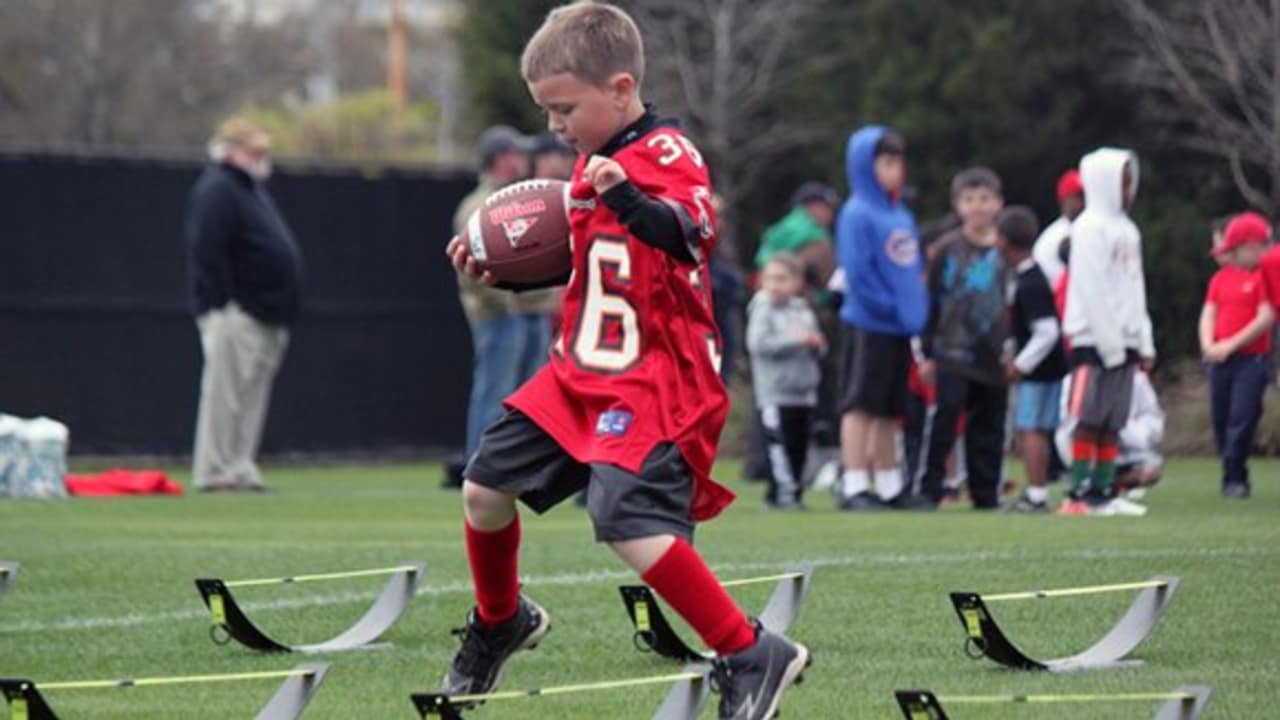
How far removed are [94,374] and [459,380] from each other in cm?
363

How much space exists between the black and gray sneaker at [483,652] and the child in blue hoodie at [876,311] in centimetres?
814

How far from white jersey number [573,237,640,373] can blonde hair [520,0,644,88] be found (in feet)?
1.44

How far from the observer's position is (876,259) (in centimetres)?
1523

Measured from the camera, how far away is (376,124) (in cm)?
6366

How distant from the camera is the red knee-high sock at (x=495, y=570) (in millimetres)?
7043

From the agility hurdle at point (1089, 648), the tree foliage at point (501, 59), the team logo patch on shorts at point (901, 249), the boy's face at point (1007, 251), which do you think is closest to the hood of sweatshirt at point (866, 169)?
the team logo patch on shorts at point (901, 249)

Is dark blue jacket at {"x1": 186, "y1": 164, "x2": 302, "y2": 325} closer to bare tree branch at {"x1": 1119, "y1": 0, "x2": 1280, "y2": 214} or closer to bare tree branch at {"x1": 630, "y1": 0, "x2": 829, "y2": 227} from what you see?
bare tree branch at {"x1": 1119, "y1": 0, "x2": 1280, "y2": 214}

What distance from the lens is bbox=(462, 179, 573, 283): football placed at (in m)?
7.23

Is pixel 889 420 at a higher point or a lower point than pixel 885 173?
lower

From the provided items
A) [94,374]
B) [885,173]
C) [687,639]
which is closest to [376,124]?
[94,374]

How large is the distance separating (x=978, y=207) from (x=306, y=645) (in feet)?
25.1

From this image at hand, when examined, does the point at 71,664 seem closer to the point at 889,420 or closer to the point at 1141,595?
the point at 1141,595

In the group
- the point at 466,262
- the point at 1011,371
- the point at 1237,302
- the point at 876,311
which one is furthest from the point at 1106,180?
the point at 466,262

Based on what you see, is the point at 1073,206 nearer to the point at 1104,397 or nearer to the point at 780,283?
the point at 780,283
